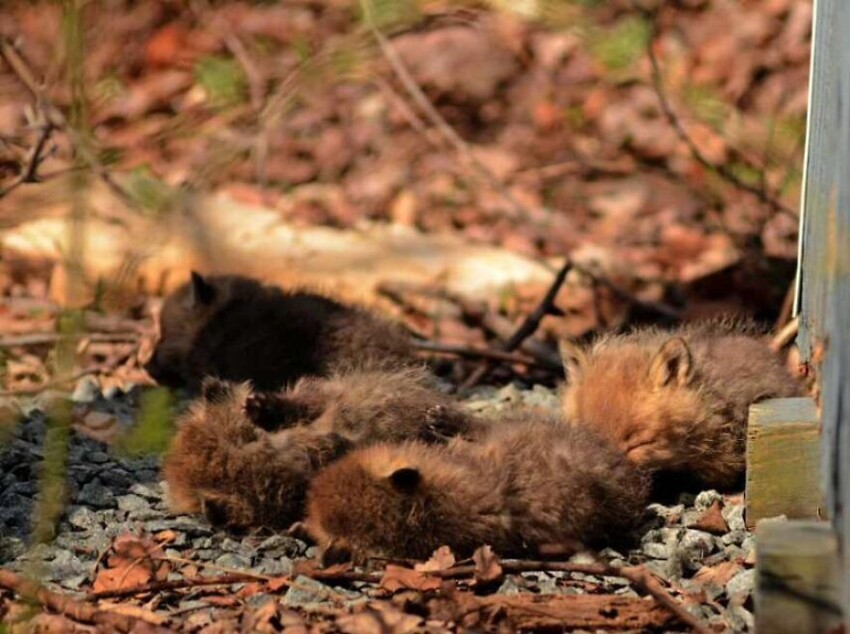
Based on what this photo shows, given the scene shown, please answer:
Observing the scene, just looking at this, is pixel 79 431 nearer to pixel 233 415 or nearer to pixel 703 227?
pixel 233 415

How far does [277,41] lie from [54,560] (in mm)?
9065

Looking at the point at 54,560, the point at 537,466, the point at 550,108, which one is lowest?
the point at 54,560

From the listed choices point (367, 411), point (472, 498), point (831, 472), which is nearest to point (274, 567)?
point (472, 498)

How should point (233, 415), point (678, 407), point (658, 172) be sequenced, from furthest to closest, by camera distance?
1. point (658, 172)
2. point (678, 407)
3. point (233, 415)

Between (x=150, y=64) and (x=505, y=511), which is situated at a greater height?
(x=150, y=64)

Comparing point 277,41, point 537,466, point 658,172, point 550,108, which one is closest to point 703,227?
point 658,172

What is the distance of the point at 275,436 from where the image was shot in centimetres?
554

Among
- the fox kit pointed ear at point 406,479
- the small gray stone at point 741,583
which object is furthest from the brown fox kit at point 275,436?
the small gray stone at point 741,583

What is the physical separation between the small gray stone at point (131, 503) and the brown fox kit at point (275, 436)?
0.70 feet

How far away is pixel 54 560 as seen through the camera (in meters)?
5.25

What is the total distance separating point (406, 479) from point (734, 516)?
147 cm

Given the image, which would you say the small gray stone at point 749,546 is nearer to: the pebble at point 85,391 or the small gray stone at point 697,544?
the small gray stone at point 697,544

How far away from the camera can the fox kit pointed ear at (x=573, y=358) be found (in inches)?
266

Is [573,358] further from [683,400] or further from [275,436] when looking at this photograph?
[275,436]
